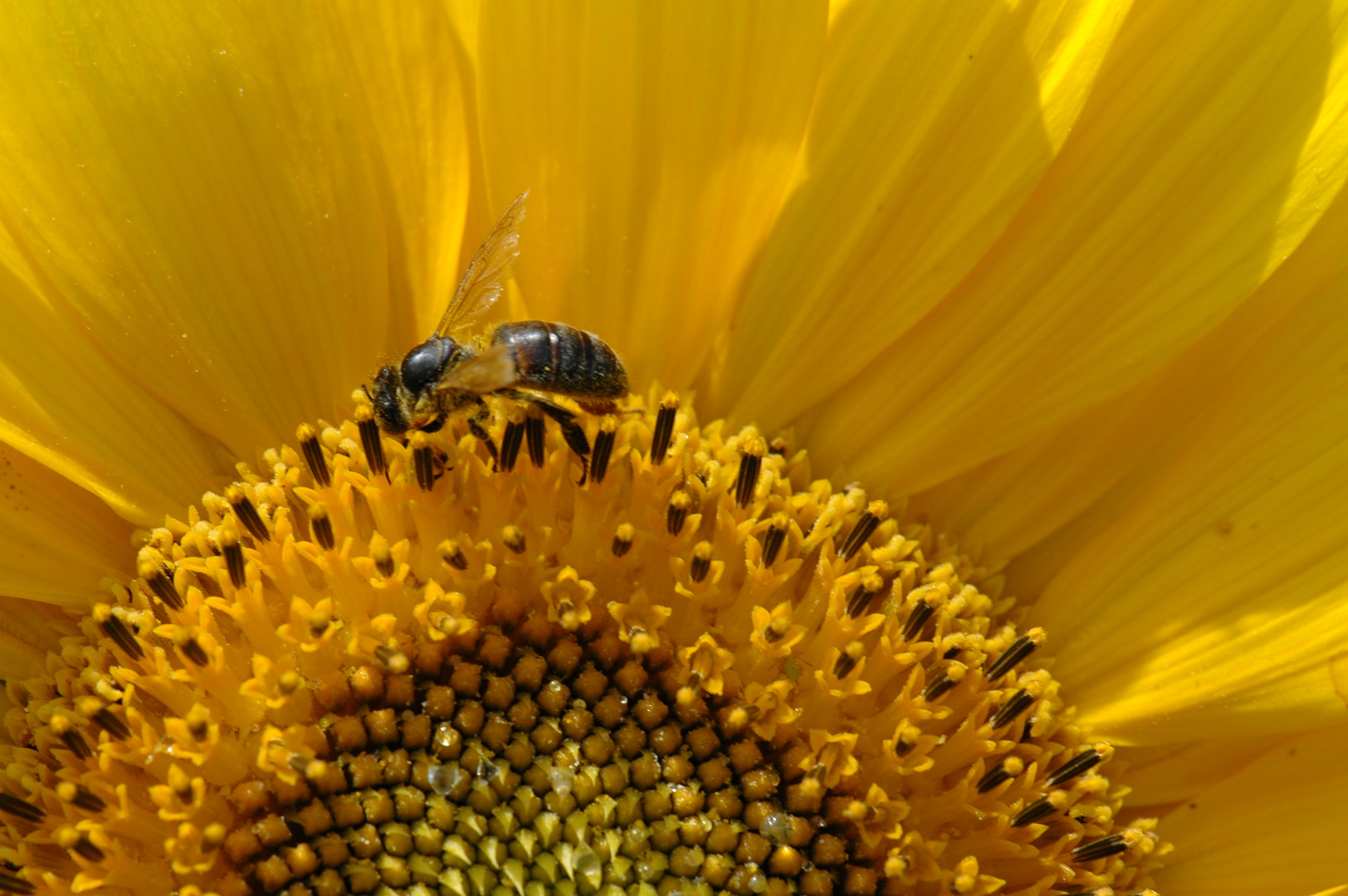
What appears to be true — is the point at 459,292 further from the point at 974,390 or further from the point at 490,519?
the point at 974,390

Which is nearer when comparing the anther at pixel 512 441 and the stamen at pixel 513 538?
the stamen at pixel 513 538

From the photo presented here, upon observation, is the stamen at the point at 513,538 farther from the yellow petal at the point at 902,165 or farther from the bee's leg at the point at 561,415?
the yellow petal at the point at 902,165

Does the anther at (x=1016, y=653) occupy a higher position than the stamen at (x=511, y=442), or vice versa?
the stamen at (x=511, y=442)

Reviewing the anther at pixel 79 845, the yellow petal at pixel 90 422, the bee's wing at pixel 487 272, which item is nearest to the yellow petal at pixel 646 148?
the bee's wing at pixel 487 272

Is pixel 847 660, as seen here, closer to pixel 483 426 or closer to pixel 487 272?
pixel 483 426

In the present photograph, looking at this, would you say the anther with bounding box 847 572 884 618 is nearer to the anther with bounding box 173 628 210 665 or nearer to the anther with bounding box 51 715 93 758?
the anther with bounding box 173 628 210 665


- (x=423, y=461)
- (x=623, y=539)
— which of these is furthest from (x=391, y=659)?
(x=623, y=539)
